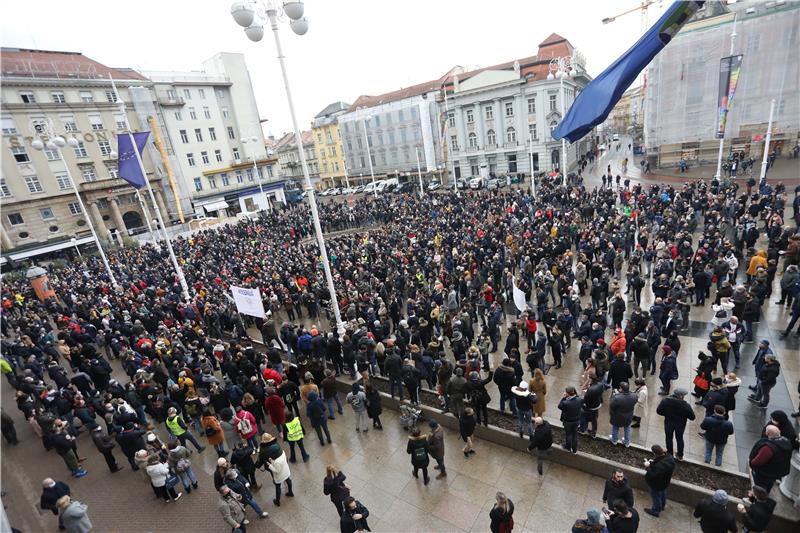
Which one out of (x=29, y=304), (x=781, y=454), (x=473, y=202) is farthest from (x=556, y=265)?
(x=29, y=304)

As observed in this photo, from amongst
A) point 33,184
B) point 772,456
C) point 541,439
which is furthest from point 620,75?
point 33,184

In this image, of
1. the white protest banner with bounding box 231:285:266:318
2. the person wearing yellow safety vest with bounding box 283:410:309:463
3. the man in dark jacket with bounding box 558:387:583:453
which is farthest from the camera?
the white protest banner with bounding box 231:285:266:318

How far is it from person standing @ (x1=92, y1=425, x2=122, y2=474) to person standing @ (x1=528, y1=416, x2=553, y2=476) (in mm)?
8713

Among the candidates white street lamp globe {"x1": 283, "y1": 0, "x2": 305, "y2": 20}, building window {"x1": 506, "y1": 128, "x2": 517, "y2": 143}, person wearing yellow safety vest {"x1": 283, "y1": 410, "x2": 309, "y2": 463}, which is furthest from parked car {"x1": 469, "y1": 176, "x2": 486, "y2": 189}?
person wearing yellow safety vest {"x1": 283, "y1": 410, "x2": 309, "y2": 463}

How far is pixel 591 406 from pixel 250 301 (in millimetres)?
10063

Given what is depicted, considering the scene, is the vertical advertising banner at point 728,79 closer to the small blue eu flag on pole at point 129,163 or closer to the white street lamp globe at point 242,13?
the white street lamp globe at point 242,13

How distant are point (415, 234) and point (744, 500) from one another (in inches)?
707

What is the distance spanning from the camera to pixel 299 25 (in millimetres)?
8336

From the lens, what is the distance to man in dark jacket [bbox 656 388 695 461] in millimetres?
6629

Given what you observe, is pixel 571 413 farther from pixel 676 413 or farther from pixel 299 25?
pixel 299 25

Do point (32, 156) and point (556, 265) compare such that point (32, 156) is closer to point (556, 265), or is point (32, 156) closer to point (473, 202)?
point (473, 202)

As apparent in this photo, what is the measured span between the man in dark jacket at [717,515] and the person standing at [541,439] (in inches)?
85.3

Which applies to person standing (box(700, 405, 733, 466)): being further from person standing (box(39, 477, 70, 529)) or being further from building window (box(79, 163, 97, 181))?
building window (box(79, 163, 97, 181))

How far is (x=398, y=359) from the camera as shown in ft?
31.0
